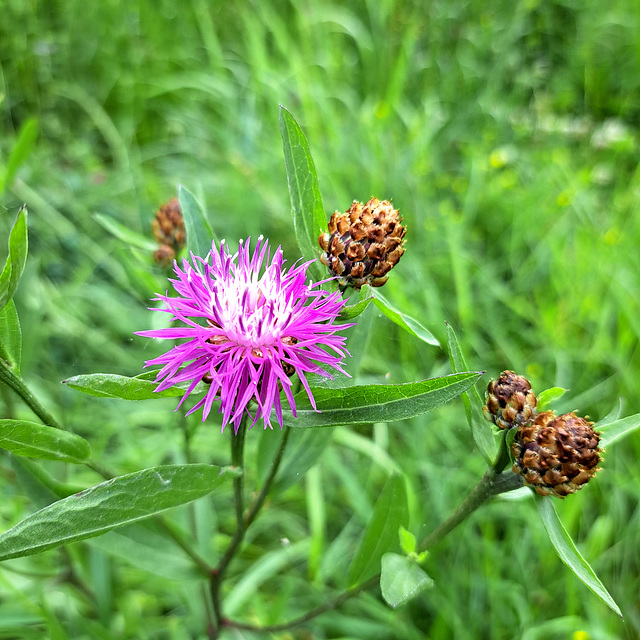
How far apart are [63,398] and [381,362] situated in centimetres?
122

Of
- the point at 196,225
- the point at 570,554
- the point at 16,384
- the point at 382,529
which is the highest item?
the point at 196,225

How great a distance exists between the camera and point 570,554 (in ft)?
2.76

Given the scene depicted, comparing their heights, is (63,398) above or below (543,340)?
below

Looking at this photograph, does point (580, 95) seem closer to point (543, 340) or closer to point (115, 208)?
point (543, 340)

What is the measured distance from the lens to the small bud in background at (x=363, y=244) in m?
0.88

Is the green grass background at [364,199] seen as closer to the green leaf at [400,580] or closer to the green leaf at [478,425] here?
the green leaf at [478,425]

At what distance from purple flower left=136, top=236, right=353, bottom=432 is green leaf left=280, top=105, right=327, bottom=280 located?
0.11 m

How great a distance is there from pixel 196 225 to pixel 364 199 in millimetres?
1853

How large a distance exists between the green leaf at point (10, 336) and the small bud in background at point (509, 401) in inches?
28.4

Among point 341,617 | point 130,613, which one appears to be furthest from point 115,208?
point 341,617

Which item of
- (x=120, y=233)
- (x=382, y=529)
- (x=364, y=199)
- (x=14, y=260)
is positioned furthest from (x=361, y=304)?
(x=364, y=199)

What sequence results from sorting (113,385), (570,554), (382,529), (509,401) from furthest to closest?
(382,529) < (509,401) < (570,554) < (113,385)

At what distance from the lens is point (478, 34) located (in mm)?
3848

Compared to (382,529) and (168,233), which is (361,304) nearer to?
(382,529)
